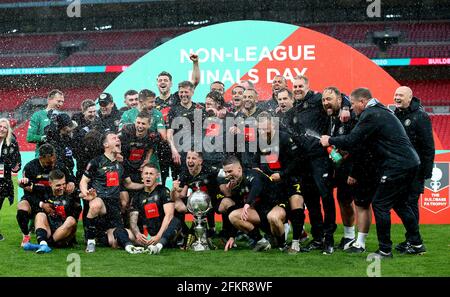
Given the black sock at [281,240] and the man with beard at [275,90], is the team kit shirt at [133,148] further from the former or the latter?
the black sock at [281,240]

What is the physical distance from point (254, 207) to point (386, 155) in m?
1.34

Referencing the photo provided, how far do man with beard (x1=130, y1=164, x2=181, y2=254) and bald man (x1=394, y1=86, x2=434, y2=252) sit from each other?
2.16 meters

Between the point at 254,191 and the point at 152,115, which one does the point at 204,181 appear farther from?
the point at 152,115

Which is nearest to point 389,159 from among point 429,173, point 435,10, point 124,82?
point 429,173

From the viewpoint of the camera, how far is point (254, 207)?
5930 mm

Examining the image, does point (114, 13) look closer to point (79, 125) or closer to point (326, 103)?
point (79, 125)

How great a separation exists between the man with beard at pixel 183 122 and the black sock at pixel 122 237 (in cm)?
102

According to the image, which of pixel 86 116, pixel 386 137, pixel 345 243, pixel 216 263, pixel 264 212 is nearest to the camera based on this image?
pixel 216 263

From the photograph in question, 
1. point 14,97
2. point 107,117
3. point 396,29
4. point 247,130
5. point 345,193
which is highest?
point 396,29

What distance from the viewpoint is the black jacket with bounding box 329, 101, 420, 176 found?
535 centimetres

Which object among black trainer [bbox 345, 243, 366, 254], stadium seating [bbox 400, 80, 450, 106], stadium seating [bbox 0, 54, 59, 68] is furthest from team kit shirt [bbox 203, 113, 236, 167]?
stadium seating [bbox 0, 54, 59, 68]

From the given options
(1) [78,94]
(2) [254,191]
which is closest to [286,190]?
(2) [254,191]

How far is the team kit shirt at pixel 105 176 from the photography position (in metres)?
6.15

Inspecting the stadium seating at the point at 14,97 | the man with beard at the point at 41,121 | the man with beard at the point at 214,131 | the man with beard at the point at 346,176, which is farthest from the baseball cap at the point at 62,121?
the stadium seating at the point at 14,97
